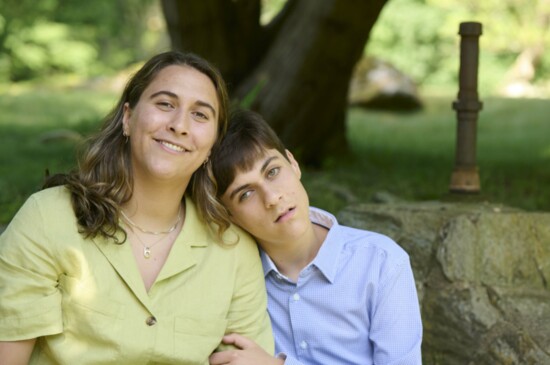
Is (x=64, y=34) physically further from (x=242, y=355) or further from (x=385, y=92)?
(x=242, y=355)

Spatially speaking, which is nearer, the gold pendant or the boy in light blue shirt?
the gold pendant

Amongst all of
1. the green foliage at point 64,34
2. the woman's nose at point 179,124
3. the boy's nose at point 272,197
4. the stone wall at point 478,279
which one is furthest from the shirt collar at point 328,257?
the green foliage at point 64,34

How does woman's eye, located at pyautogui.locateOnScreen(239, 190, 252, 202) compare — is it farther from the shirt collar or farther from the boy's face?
the shirt collar

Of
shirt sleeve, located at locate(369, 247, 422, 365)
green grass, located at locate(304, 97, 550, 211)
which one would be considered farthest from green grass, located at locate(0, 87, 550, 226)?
shirt sleeve, located at locate(369, 247, 422, 365)

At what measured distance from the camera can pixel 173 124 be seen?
2.62m

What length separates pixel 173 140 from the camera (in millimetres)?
2605

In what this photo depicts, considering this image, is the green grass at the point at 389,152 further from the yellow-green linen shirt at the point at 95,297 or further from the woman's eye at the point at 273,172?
the woman's eye at the point at 273,172

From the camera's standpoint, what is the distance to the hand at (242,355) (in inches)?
106

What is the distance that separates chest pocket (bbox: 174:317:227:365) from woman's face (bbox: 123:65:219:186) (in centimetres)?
47

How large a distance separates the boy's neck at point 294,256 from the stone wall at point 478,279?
0.93 m

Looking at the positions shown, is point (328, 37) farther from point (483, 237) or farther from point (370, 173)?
point (483, 237)

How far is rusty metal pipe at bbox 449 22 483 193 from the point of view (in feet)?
14.7

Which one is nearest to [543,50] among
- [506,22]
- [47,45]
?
[506,22]

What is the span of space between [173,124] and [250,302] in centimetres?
67
